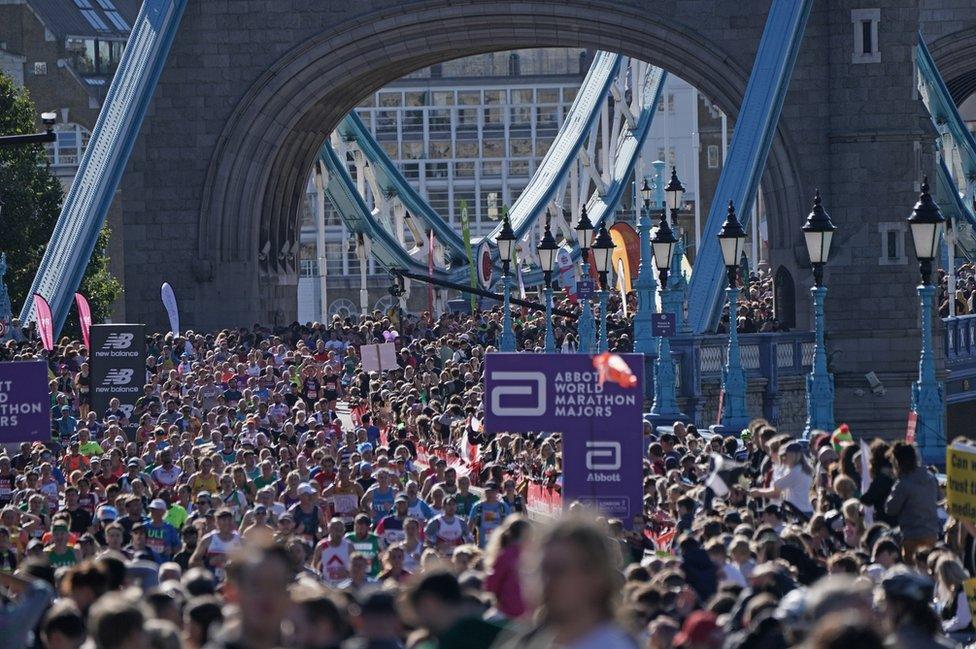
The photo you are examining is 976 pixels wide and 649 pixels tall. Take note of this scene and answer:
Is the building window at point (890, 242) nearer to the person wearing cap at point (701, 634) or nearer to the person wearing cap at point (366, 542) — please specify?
the person wearing cap at point (366, 542)

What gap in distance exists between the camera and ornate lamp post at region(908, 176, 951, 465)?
20.4 metres

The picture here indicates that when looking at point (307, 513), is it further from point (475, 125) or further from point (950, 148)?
point (475, 125)

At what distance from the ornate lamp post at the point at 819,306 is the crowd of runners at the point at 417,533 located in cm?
103

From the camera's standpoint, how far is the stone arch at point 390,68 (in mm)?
41219

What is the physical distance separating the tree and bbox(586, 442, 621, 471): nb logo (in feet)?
118

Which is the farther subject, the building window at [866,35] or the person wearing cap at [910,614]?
the building window at [866,35]

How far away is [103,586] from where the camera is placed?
9695 millimetres

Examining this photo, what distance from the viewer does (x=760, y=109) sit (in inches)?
1551

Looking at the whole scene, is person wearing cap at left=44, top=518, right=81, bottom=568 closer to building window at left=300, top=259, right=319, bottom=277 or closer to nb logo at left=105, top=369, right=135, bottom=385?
nb logo at left=105, top=369, right=135, bottom=385

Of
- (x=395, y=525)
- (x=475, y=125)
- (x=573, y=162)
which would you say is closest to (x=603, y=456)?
(x=395, y=525)

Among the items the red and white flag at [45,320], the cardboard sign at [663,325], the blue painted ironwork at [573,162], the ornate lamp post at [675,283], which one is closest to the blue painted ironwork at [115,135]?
the red and white flag at [45,320]

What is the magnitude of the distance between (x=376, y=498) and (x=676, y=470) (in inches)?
97.6

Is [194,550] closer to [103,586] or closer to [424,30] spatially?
[103,586]

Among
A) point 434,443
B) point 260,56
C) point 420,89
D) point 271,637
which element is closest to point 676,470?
point 434,443
